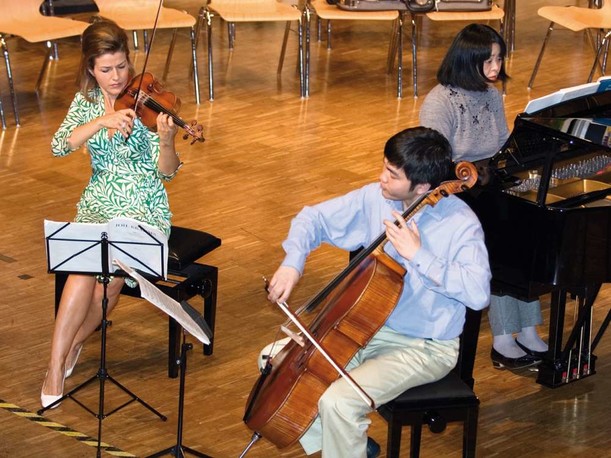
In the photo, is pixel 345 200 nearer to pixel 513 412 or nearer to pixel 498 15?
pixel 513 412

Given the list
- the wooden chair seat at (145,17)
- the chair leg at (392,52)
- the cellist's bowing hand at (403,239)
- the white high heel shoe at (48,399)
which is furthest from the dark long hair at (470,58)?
the chair leg at (392,52)

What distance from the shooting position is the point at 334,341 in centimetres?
343

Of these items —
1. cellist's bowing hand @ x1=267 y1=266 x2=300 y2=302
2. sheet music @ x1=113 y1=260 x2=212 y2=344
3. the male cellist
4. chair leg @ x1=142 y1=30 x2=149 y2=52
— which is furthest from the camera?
chair leg @ x1=142 y1=30 x2=149 y2=52

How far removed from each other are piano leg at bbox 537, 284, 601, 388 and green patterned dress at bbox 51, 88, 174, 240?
147 cm

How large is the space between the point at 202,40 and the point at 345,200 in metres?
5.56

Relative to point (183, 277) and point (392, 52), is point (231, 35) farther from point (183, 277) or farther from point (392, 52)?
point (183, 277)

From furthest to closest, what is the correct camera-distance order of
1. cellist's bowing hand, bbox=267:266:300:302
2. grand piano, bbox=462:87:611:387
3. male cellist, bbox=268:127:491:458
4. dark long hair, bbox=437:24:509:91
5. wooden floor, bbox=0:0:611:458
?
dark long hair, bbox=437:24:509:91, wooden floor, bbox=0:0:611:458, grand piano, bbox=462:87:611:387, cellist's bowing hand, bbox=267:266:300:302, male cellist, bbox=268:127:491:458

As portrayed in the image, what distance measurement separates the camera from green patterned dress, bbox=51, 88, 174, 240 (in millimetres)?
4438

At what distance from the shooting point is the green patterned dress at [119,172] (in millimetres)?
4438

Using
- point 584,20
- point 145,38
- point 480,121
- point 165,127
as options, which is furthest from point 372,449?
point 145,38

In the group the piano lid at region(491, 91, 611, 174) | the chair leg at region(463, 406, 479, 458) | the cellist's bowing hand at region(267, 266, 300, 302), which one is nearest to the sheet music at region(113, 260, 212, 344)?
the cellist's bowing hand at region(267, 266, 300, 302)

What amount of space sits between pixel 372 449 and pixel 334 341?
557 mm

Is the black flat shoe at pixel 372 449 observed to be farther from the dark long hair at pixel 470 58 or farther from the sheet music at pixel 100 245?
the dark long hair at pixel 470 58

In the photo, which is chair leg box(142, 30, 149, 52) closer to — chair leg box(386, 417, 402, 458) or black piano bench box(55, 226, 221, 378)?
black piano bench box(55, 226, 221, 378)
